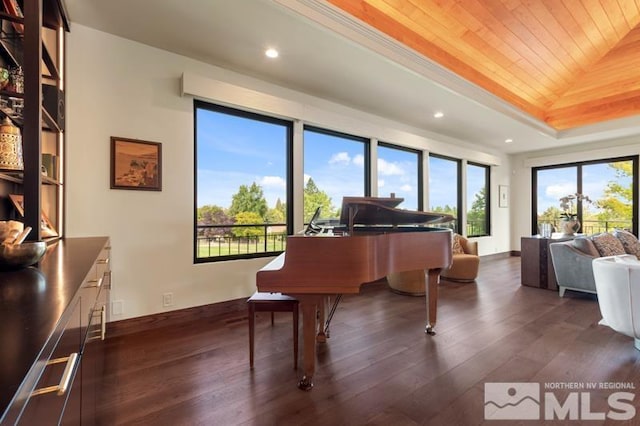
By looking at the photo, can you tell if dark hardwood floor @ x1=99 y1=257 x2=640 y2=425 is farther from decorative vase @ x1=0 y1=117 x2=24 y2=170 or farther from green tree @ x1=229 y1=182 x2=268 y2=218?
decorative vase @ x1=0 y1=117 x2=24 y2=170

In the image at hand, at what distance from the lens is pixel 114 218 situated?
9.04ft

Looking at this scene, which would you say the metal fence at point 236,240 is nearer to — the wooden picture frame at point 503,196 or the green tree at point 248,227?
the green tree at point 248,227

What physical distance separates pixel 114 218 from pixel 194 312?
118cm

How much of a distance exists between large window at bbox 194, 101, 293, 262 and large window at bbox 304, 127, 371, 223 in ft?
1.32

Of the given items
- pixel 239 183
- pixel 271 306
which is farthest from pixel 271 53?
pixel 271 306

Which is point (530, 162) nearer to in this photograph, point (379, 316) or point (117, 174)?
Result: point (379, 316)

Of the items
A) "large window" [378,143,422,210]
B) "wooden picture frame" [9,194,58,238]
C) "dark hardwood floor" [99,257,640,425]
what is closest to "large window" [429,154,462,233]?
"large window" [378,143,422,210]

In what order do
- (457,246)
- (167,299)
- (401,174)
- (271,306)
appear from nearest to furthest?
1. (271,306)
2. (167,299)
3. (457,246)
4. (401,174)

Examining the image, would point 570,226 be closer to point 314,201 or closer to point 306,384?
point 314,201

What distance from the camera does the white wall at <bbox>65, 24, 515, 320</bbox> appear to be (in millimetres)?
2617

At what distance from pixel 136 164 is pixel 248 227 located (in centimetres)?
134

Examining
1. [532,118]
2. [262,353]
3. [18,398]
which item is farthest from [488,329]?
[532,118]

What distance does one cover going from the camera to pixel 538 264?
14.6ft

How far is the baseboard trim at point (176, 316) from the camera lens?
8.98 feet
